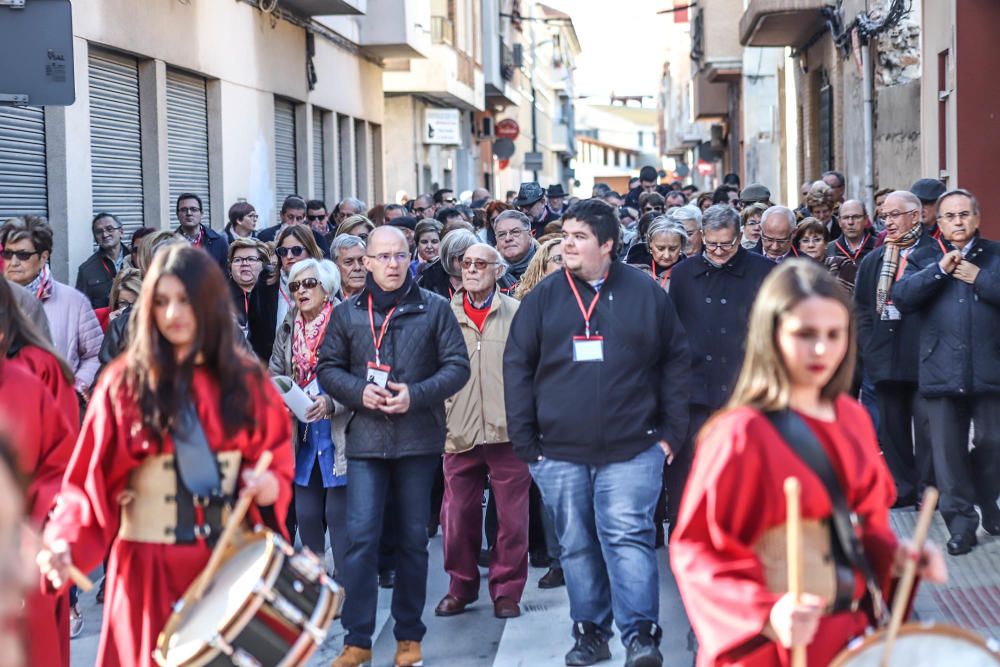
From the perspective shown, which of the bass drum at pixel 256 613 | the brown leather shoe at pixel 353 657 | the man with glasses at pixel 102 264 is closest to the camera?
the bass drum at pixel 256 613

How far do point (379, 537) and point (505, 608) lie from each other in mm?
1177

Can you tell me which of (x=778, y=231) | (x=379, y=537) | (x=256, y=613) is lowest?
(x=379, y=537)

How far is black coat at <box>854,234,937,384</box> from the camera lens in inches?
398

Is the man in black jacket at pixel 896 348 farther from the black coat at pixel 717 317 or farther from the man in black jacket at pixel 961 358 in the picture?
→ the black coat at pixel 717 317

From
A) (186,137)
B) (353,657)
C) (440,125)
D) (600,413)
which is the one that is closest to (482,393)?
(600,413)

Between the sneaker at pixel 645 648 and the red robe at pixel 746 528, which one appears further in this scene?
the sneaker at pixel 645 648

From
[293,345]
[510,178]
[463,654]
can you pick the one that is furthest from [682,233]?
[510,178]

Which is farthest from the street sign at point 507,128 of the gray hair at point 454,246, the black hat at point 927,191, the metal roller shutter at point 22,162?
the gray hair at point 454,246

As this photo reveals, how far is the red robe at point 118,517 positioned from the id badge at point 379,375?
2.34 meters

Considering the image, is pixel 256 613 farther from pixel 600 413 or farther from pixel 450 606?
pixel 450 606

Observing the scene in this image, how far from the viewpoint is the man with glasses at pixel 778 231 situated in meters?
10.8

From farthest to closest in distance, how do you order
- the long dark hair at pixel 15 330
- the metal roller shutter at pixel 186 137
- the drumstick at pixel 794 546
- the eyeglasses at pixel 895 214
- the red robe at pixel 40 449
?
the metal roller shutter at pixel 186 137, the eyeglasses at pixel 895 214, the long dark hair at pixel 15 330, the red robe at pixel 40 449, the drumstick at pixel 794 546

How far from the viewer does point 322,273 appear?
8.43 m

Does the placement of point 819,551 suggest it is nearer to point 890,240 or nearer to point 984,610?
point 984,610
